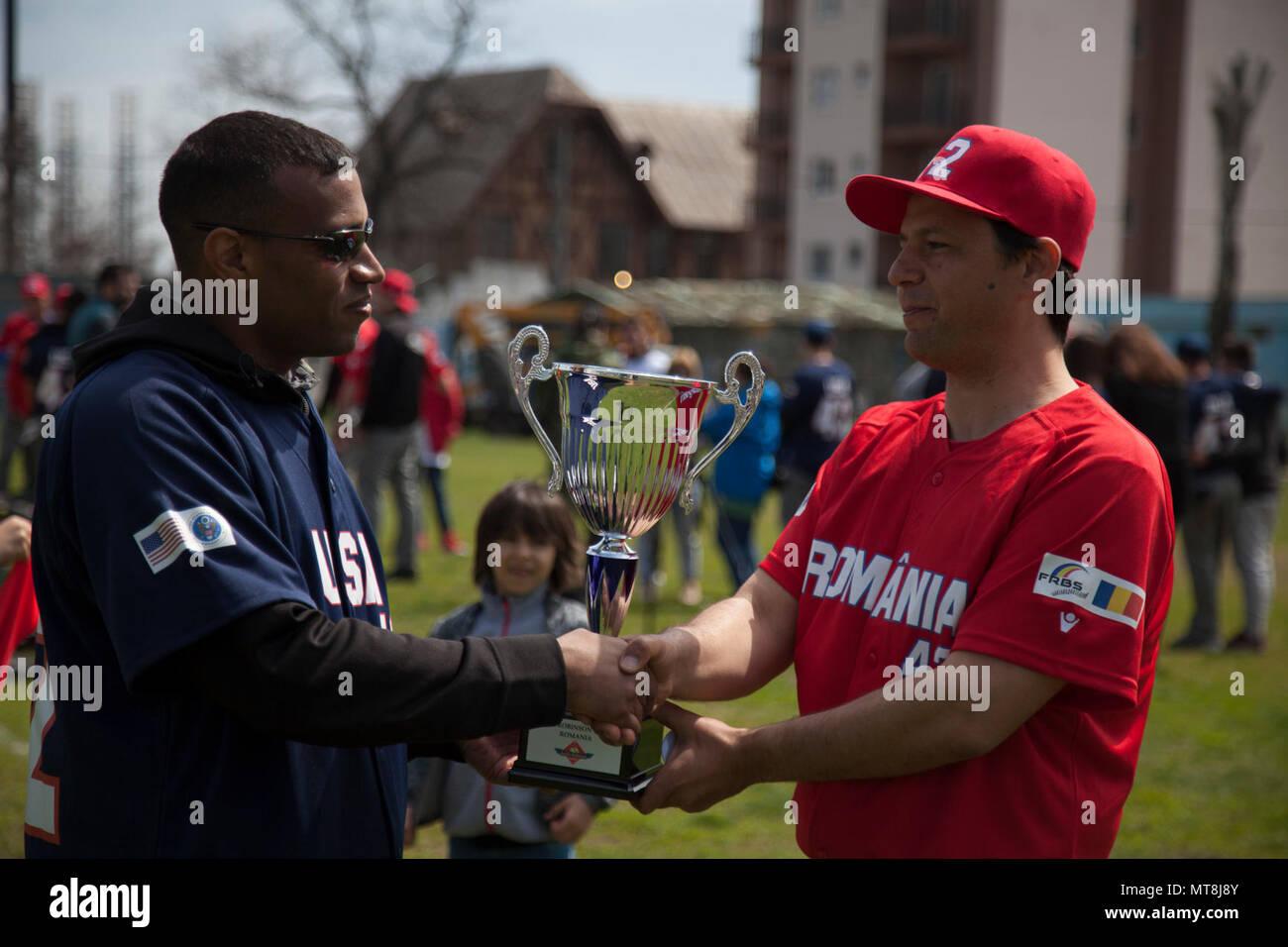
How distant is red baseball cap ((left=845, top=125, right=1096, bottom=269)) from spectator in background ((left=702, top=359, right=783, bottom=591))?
6.51m

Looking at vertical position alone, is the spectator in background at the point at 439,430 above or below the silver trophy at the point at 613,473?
below

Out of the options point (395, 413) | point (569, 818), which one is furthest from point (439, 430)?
point (569, 818)

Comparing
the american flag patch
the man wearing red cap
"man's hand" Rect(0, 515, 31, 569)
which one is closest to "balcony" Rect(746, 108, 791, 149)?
"man's hand" Rect(0, 515, 31, 569)

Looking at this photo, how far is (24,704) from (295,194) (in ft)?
18.7

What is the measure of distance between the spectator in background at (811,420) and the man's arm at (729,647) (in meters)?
6.38

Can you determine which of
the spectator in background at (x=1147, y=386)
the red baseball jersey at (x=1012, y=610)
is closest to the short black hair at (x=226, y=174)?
the red baseball jersey at (x=1012, y=610)

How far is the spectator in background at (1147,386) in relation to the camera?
780 cm

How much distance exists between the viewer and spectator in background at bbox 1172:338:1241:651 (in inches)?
349

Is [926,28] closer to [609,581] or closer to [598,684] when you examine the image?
→ [609,581]

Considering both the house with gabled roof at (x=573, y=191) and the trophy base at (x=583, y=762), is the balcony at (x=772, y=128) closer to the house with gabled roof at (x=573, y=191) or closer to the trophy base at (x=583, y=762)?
the house with gabled roof at (x=573, y=191)

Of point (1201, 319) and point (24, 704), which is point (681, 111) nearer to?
point (1201, 319)

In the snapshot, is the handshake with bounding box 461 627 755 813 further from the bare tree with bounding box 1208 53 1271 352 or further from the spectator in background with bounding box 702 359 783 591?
the bare tree with bounding box 1208 53 1271 352

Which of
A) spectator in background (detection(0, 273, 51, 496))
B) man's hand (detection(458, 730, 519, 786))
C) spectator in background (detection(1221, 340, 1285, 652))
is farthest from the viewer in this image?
spectator in background (detection(0, 273, 51, 496))

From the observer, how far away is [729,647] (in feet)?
8.49
